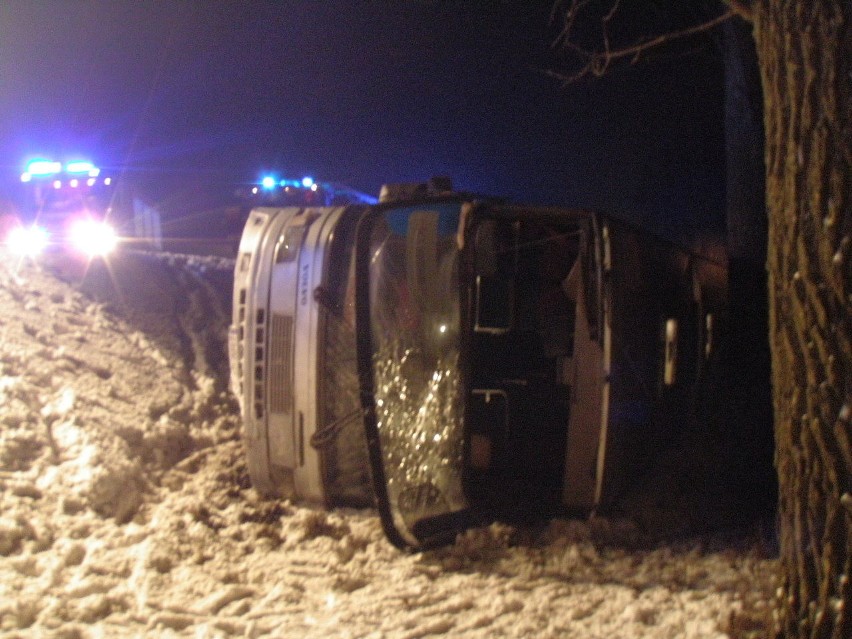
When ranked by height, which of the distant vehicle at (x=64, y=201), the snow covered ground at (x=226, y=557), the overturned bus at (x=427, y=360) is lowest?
the snow covered ground at (x=226, y=557)

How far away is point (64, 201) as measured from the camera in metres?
16.1

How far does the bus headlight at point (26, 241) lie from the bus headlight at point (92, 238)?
0.45 m

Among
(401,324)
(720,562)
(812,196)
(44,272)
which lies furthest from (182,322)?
(812,196)

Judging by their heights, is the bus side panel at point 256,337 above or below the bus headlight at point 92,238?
below

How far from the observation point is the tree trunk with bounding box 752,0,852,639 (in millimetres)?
2857

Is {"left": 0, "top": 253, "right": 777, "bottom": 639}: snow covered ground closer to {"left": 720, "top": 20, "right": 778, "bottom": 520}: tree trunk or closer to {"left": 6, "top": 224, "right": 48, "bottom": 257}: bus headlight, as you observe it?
{"left": 6, "top": 224, "right": 48, "bottom": 257}: bus headlight

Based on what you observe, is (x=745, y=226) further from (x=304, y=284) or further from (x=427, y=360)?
(x=304, y=284)

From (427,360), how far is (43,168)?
14.2 metres

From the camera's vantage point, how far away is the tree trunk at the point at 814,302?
9.37 feet

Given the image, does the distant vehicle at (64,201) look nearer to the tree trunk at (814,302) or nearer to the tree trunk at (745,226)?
the tree trunk at (745,226)

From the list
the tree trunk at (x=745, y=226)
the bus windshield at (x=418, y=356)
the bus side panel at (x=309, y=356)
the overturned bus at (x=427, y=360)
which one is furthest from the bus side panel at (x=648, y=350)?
the bus side panel at (x=309, y=356)

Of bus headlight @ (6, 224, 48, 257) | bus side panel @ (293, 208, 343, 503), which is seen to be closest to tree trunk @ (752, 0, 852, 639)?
bus side panel @ (293, 208, 343, 503)

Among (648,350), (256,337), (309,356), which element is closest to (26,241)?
(256,337)

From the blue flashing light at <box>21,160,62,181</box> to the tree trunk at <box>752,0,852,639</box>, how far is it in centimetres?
1615
